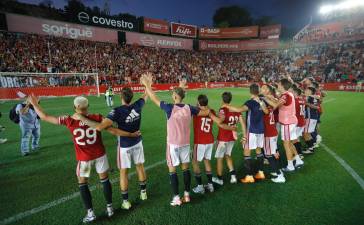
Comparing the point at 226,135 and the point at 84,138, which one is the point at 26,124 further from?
the point at 226,135

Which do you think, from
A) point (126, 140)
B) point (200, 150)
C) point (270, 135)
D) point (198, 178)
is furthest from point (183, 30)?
point (126, 140)

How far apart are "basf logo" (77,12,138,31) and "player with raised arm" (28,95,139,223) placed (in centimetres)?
3514

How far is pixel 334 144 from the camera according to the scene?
8.47 meters

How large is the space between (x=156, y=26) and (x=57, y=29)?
58.8 feet

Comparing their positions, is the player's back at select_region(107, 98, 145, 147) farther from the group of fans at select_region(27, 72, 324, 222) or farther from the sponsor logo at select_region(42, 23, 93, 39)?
the sponsor logo at select_region(42, 23, 93, 39)

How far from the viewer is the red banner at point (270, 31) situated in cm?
5034

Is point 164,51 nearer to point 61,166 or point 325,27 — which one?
point 325,27

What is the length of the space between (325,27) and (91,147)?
54.7 m

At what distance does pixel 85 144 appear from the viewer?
398 centimetres

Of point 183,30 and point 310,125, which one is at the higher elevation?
point 183,30

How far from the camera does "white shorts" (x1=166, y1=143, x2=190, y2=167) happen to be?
14.7 ft

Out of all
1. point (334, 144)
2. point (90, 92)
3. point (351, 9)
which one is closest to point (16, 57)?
point (90, 92)

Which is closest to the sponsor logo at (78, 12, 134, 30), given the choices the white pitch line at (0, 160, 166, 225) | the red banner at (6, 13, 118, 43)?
the red banner at (6, 13, 118, 43)


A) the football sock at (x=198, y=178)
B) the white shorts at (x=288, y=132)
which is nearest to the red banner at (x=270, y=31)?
the white shorts at (x=288, y=132)
